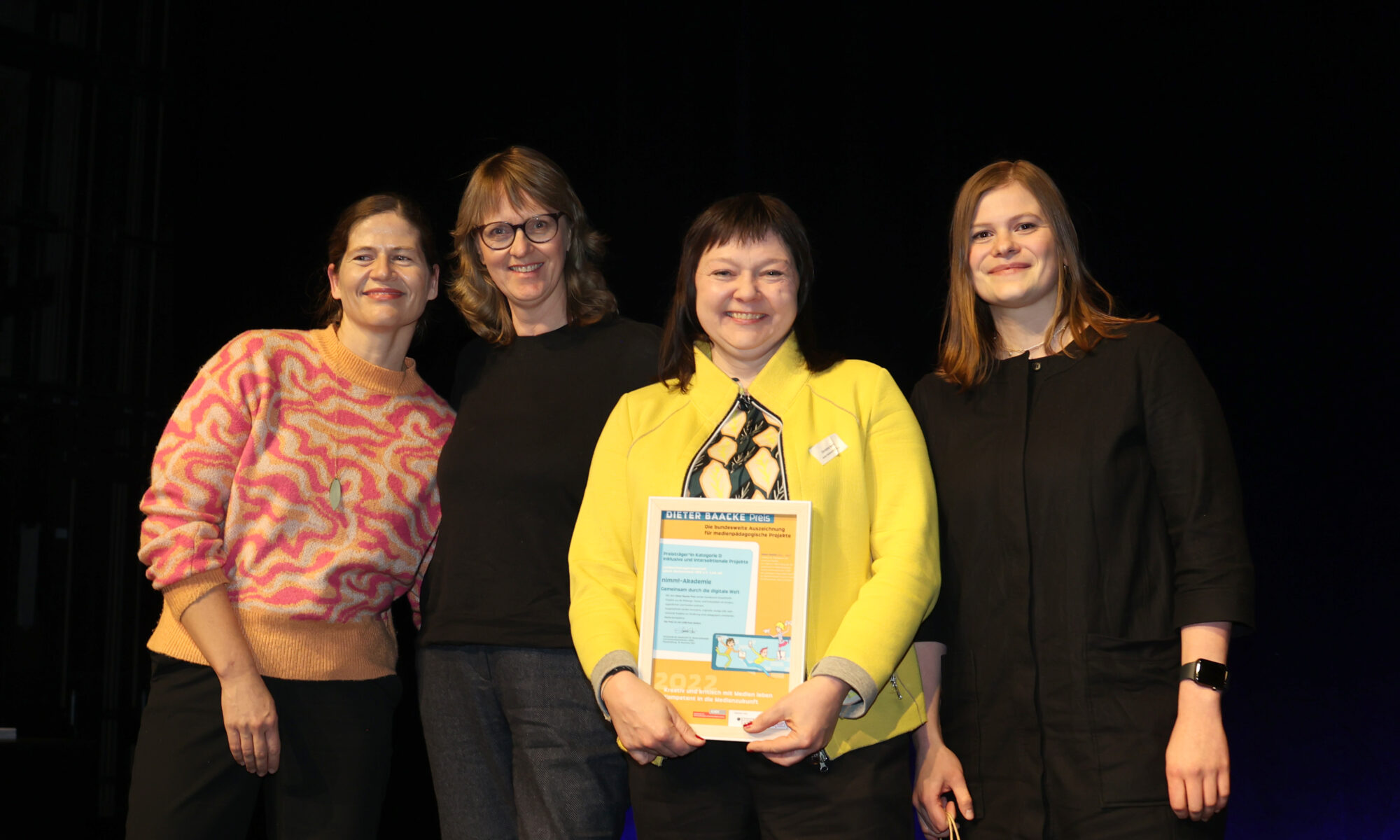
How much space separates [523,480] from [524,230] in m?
0.57

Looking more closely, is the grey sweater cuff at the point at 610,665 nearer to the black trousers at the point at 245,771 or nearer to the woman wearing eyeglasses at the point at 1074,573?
the woman wearing eyeglasses at the point at 1074,573

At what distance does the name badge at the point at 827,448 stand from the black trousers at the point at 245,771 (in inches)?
42.9

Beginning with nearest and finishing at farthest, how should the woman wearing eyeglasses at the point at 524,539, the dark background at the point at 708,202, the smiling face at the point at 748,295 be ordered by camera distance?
1. the smiling face at the point at 748,295
2. the woman wearing eyeglasses at the point at 524,539
3. the dark background at the point at 708,202

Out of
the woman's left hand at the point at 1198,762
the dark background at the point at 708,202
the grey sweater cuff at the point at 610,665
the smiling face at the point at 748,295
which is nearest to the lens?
the woman's left hand at the point at 1198,762

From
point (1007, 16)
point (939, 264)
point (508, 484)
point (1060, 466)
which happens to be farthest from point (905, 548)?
point (1007, 16)

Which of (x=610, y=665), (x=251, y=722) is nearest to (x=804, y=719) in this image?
(x=610, y=665)

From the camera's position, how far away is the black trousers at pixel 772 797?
1634 mm

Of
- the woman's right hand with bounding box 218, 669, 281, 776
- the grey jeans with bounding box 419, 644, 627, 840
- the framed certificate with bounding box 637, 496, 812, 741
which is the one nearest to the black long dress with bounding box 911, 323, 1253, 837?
the framed certificate with bounding box 637, 496, 812, 741

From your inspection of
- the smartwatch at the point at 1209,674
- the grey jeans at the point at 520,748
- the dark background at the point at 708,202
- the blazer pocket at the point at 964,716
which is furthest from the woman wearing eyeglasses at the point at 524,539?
the dark background at the point at 708,202

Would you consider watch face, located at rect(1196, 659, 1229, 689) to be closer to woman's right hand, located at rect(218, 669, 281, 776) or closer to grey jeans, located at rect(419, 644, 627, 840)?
grey jeans, located at rect(419, 644, 627, 840)

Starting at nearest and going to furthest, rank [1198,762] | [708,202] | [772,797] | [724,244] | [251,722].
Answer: [1198,762], [772,797], [724,244], [251,722], [708,202]

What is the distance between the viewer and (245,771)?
6.78 ft

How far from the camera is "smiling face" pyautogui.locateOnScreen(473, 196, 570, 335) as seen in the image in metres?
2.27

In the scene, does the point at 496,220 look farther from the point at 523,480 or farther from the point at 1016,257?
the point at 1016,257
